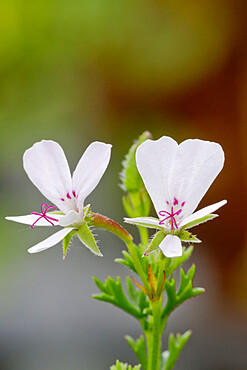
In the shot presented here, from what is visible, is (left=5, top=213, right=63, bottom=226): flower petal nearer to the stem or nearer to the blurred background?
the stem

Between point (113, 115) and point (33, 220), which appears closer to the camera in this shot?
point (33, 220)

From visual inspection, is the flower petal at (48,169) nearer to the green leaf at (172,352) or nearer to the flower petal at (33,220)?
the flower petal at (33,220)

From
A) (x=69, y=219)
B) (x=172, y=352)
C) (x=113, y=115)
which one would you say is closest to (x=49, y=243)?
(x=69, y=219)

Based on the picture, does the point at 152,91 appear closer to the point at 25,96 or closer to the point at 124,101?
the point at 124,101

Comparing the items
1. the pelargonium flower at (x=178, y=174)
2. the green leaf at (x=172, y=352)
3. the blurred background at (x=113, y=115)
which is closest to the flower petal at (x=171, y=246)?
the pelargonium flower at (x=178, y=174)

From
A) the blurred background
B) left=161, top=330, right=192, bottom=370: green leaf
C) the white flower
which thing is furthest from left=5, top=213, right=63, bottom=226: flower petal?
the blurred background

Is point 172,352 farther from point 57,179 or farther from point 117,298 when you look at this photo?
point 57,179

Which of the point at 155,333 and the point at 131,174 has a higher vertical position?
the point at 131,174
